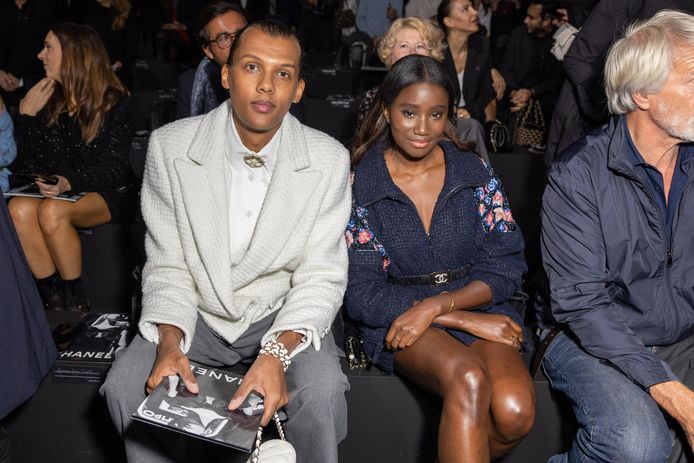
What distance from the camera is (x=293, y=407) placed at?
1923 mm

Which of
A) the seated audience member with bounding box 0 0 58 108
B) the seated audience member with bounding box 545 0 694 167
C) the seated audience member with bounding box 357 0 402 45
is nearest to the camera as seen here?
the seated audience member with bounding box 545 0 694 167

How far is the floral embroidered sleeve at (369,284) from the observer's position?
2189 millimetres

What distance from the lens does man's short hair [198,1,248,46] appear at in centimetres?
333

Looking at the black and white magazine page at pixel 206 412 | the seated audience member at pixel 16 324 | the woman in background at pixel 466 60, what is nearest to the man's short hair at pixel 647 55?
the black and white magazine page at pixel 206 412

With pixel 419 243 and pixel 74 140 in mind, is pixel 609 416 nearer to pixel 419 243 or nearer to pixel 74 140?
pixel 419 243

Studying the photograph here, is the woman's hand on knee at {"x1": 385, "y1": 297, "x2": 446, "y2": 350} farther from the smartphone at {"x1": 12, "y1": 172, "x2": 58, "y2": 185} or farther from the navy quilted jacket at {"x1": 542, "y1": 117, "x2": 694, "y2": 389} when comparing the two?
the smartphone at {"x1": 12, "y1": 172, "x2": 58, "y2": 185}

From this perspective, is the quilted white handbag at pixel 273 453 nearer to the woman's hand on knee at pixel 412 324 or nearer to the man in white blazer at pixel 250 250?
the man in white blazer at pixel 250 250

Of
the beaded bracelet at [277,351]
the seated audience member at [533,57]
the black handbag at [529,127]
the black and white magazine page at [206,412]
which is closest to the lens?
the black and white magazine page at [206,412]

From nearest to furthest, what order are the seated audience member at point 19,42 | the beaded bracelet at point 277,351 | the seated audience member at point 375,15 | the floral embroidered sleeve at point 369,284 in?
the beaded bracelet at point 277,351, the floral embroidered sleeve at point 369,284, the seated audience member at point 19,42, the seated audience member at point 375,15

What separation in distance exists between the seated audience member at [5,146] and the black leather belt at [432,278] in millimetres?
1737

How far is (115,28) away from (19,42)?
2.34 ft

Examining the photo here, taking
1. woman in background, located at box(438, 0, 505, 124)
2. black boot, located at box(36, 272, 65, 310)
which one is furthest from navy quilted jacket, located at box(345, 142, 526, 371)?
woman in background, located at box(438, 0, 505, 124)

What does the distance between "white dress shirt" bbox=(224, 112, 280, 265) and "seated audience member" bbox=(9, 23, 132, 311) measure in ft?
3.94

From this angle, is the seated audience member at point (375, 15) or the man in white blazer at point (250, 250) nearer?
the man in white blazer at point (250, 250)
